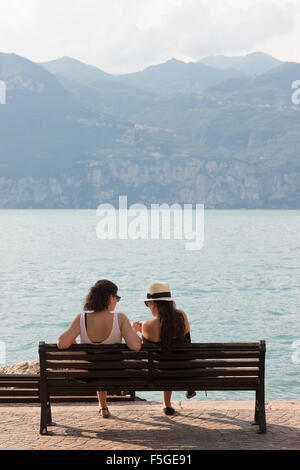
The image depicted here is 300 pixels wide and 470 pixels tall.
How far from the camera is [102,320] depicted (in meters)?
6.29

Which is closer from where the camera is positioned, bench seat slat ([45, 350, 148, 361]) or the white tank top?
bench seat slat ([45, 350, 148, 361])

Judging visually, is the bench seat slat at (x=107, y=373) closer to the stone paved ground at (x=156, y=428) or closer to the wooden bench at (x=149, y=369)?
the wooden bench at (x=149, y=369)

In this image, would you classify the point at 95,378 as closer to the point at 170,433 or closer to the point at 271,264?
the point at 170,433

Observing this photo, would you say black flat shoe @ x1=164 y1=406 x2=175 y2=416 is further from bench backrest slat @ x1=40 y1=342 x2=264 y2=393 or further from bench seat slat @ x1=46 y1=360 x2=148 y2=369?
bench seat slat @ x1=46 y1=360 x2=148 y2=369

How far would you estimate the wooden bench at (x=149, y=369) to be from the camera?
6055mm

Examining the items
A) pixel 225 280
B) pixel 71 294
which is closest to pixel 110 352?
pixel 71 294

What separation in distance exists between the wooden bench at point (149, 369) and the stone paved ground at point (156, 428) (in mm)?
255

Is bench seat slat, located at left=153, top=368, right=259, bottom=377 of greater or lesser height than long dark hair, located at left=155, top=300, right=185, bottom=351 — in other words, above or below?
below

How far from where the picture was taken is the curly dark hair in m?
6.22

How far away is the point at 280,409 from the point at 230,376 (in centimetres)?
114

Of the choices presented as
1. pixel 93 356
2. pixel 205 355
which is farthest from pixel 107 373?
pixel 205 355

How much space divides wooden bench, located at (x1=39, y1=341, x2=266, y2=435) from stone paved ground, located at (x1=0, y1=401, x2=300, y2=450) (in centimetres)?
25

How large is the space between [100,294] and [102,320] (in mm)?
255

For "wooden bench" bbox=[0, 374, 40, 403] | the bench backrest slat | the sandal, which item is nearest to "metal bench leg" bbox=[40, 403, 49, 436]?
the bench backrest slat
